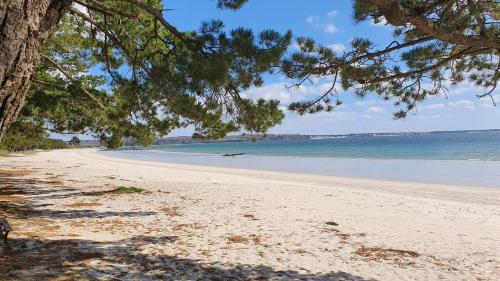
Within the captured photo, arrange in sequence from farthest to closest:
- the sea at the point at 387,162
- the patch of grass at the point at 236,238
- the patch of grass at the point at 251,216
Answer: the sea at the point at 387,162 → the patch of grass at the point at 251,216 → the patch of grass at the point at 236,238

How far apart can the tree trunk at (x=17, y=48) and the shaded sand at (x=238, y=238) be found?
7.53 ft

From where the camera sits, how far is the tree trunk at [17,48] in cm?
293

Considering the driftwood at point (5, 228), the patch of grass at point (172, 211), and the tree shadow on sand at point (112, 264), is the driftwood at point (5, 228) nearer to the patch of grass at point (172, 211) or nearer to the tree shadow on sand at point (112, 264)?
the tree shadow on sand at point (112, 264)

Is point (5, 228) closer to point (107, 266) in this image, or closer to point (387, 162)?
point (107, 266)

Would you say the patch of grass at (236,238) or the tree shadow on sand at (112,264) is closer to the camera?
the tree shadow on sand at (112,264)

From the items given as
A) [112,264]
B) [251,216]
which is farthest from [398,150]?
[112,264]

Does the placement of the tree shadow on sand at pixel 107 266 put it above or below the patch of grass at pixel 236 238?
above

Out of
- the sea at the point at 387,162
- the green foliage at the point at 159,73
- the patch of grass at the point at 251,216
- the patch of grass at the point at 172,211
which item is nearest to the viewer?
the green foliage at the point at 159,73

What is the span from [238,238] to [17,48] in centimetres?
501

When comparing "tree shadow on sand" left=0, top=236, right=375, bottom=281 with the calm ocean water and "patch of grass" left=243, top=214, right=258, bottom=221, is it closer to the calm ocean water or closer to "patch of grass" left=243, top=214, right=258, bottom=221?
"patch of grass" left=243, top=214, right=258, bottom=221

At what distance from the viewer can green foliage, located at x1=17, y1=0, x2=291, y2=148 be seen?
475cm

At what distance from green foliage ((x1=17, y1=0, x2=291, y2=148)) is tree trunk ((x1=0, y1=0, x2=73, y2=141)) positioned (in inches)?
69.7

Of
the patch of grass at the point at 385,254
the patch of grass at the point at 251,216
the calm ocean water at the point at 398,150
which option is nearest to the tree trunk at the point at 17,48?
the patch of grass at the point at 385,254

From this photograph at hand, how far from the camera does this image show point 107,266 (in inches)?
205
